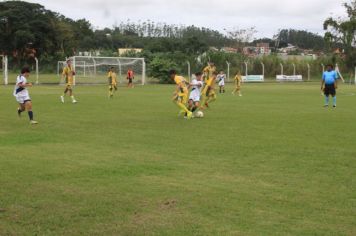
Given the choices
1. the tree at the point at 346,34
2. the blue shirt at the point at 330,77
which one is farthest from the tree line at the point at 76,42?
the blue shirt at the point at 330,77

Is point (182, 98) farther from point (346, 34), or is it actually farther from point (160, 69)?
point (346, 34)

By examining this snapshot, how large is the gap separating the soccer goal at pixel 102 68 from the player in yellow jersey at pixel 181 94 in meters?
32.0

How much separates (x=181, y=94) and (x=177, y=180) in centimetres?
1004

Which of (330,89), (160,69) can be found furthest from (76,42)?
(330,89)

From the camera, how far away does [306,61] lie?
74.1 metres

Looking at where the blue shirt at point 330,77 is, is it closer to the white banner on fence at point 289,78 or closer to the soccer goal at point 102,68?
the soccer goal at point 102,68

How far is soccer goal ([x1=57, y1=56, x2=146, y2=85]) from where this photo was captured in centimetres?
5031

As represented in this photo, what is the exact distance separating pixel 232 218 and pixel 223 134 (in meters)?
7.39

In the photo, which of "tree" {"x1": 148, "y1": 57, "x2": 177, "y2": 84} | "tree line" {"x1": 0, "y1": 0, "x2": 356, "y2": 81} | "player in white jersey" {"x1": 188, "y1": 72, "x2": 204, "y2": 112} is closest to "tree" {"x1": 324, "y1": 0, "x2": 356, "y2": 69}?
"tree line" {"x1": 0, "y1": 0, "x2": 356, "y2": 81}

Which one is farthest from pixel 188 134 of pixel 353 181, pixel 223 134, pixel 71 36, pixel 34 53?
pixel 71 36

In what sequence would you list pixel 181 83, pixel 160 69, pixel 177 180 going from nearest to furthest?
pixel 177 180, pixel 181 83, pixel 160 69

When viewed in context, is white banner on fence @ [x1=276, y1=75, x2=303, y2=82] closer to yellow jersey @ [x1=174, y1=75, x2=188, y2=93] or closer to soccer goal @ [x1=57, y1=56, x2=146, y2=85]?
soccer goal @ [x1=57, y1=56, x2=146, y2=85]

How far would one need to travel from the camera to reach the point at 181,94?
1780 centimetres

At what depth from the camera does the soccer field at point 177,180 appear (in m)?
5.79
